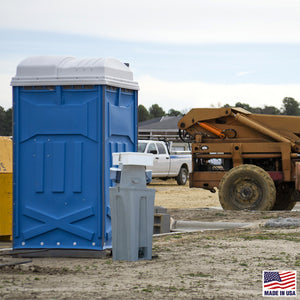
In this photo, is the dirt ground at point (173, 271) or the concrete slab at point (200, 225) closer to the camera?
the dirt ground at point (173, 271)

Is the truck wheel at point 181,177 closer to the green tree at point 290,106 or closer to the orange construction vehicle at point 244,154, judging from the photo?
the orange construction vehicle at point 244,154

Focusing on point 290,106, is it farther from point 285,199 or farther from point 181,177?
point 285,199

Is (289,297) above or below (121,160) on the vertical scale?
below

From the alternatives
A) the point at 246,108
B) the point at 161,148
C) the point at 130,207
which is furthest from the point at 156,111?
the point at 130,207

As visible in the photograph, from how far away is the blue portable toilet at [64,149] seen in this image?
9133mm

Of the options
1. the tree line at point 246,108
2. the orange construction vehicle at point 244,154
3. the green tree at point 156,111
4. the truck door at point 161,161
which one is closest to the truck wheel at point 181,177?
the truck door at point 161,161

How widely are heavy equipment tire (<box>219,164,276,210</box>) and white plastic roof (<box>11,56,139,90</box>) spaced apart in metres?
7.14

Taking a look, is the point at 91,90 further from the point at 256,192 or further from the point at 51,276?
the point at 256,192

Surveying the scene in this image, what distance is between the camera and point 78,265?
8539 mm

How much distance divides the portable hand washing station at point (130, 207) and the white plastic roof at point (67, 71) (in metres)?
1.08

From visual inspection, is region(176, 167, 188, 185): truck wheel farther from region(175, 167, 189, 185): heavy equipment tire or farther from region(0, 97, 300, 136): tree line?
region(0, 97, 300, 136): tree line

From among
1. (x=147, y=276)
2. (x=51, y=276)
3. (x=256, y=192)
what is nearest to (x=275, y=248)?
(x=147, y=276)

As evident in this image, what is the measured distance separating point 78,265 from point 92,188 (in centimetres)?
105

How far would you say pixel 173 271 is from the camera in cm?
799
